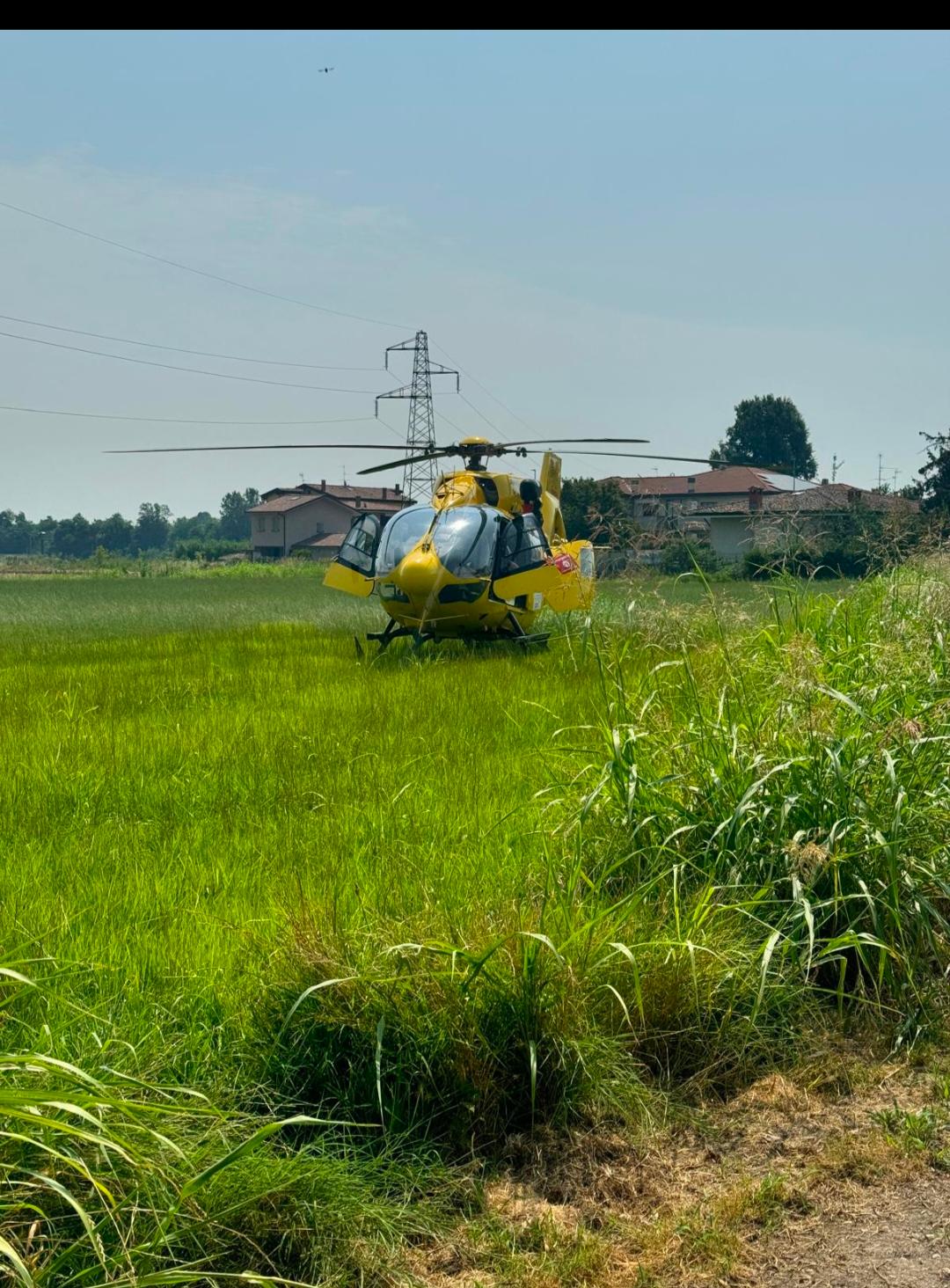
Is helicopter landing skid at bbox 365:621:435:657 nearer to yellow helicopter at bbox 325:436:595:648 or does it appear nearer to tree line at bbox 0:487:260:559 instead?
yellow helicopter at bbox 325:436:595:648

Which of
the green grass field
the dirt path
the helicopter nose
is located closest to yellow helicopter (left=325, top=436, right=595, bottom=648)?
the helicopter nose

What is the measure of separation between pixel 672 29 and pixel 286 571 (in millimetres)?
54250

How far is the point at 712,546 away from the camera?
6234mm

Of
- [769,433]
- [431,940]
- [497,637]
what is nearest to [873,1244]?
[431,940]

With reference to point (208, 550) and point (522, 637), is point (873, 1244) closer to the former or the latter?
point (522, 637)

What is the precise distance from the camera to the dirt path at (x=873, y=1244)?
233cm

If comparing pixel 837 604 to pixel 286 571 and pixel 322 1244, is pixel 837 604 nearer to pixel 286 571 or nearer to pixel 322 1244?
pixel 322 1244

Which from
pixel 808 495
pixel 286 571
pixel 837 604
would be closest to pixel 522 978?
pixel 808 495

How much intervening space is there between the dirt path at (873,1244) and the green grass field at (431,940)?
0.55 meters

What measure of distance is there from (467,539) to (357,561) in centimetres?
193

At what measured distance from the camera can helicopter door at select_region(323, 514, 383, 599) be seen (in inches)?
554

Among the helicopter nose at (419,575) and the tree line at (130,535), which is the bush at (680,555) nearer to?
the helicopter nose at (419,575)

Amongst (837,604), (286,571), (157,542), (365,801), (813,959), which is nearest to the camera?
(813,959)

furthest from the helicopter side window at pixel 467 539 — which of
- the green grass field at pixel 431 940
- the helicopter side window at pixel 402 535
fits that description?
the green grass field at pixel 431 940
